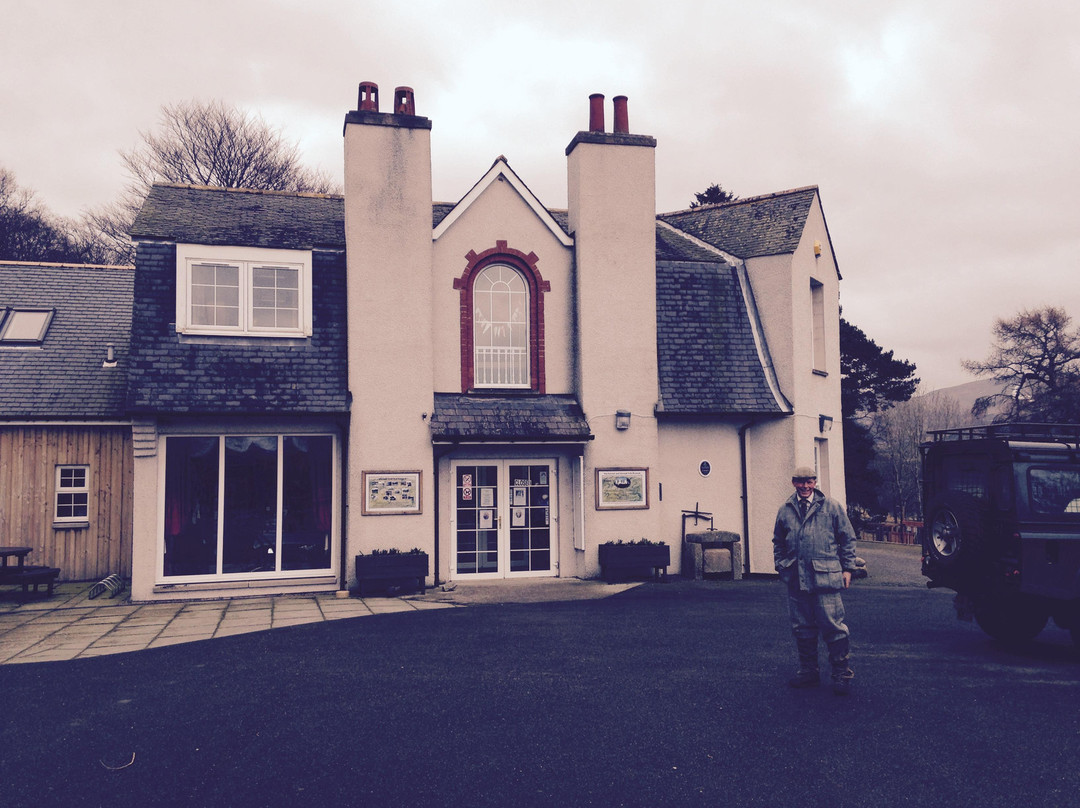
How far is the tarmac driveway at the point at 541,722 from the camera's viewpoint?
5.11 m

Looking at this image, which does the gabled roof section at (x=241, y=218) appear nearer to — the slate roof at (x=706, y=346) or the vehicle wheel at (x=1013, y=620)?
the slate roof at (x=706, y=346)

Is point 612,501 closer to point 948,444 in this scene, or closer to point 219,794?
point 948,444

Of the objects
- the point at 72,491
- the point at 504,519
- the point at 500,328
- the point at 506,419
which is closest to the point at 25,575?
the point at 72,491

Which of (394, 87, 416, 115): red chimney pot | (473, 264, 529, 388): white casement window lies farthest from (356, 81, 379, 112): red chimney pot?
(473, 264, 529, 388): white casement window

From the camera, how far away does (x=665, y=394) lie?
14758 millimetres

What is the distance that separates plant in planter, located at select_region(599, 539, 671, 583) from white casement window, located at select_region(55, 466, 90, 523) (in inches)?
377

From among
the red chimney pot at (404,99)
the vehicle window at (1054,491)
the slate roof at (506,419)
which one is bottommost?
the vehicle window at (1054,491)

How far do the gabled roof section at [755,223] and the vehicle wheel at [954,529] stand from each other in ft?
25.2

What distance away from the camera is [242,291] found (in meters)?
13.6

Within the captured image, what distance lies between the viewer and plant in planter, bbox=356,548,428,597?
41.9 ft

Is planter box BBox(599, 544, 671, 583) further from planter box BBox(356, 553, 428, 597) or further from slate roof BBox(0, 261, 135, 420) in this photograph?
slate roof BBox(0, 261, 135, 420)

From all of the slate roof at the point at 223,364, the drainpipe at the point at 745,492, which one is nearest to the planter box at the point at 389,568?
the slate roof at the point at 223,364

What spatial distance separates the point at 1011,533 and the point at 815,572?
288cm

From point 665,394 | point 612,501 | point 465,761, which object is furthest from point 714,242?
point 465,761
